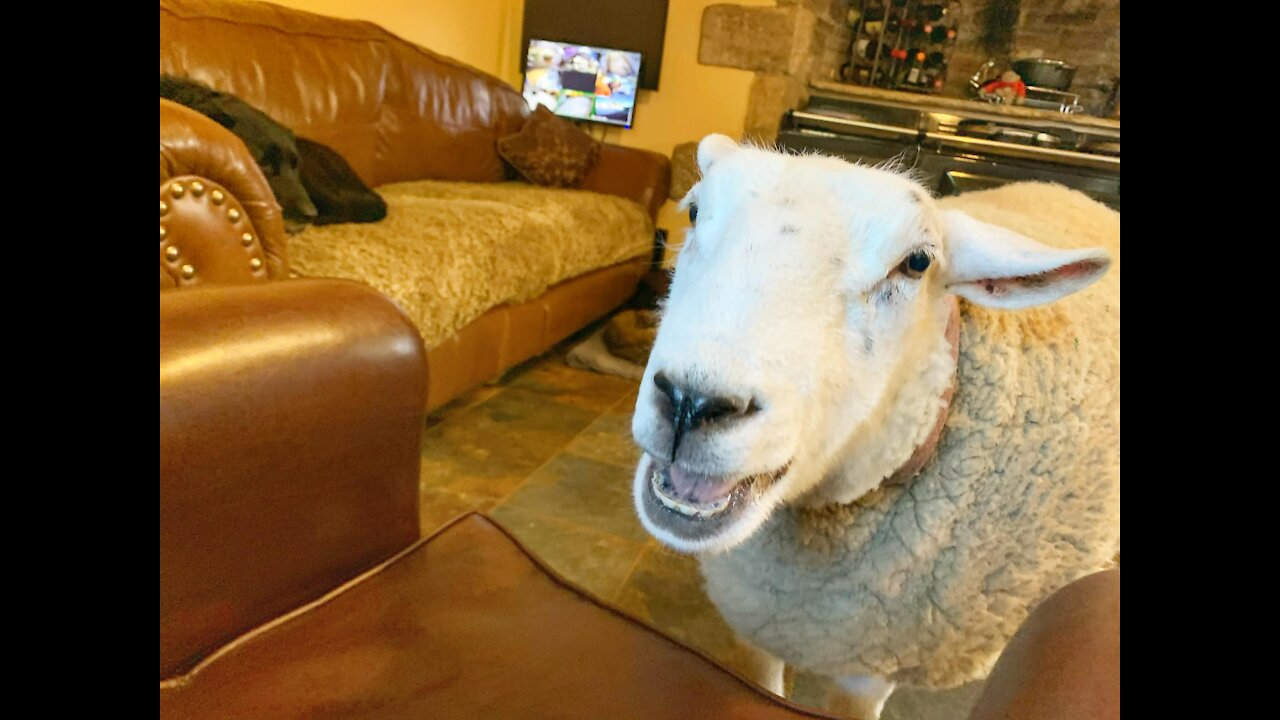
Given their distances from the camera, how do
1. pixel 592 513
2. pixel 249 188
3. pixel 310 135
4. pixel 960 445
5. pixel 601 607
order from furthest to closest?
pixel 310 135, pixel 592 513, pixel 249 188, pixel 960 445, pixel 601 607

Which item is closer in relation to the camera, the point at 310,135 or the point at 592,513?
the point at 592,513

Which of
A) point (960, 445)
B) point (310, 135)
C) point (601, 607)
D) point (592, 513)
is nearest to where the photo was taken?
point (601, 607)

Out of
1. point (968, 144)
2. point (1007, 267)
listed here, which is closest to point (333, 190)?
point (1007, 267)

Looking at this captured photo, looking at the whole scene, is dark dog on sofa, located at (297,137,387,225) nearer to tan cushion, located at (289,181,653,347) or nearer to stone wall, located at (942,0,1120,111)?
tan cushion, located at (289,181,653,347)

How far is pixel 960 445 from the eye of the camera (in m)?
1.02

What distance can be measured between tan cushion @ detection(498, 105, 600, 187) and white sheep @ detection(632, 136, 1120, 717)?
8.72 feet

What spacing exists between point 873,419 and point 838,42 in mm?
4825

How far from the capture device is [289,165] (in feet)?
6.51

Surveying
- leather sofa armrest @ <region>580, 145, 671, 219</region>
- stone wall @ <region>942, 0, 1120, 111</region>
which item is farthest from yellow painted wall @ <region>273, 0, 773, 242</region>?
stone wall @ <region>942, 0, 1120, 111</region>

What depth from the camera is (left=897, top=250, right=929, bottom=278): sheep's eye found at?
873 mm

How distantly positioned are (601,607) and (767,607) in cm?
37
